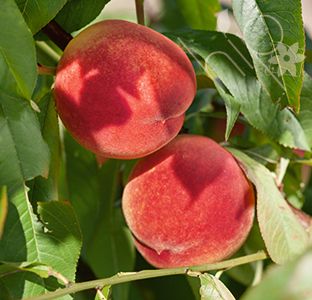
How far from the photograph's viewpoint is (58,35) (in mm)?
895

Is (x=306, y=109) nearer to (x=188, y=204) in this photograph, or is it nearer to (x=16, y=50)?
(x=188, y=204)

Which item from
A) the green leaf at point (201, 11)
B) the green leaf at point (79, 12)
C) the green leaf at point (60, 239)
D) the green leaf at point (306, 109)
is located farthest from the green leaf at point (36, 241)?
the green leaf at point (201, 11)

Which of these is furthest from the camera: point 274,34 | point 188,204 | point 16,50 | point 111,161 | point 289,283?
point 111,161

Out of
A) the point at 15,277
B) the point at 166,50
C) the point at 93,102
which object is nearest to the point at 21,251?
the point at 15,277

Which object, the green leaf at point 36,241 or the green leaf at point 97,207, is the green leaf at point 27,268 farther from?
the green leaf at point 97,207

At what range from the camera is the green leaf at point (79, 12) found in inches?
34.7

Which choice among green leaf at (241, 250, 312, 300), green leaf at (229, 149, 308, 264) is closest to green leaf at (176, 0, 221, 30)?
green leaf at (229, 149, 308, 264)

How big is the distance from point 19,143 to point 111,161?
416mm

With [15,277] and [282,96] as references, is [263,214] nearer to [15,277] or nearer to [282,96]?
[282,96]

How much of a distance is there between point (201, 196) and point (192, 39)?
222 millimetres

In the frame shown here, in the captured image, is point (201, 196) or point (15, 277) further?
point (201, 196)

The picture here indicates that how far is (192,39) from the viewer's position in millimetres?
963

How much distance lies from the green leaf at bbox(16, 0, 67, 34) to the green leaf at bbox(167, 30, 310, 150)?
235mm

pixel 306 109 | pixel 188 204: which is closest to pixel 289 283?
pixel 188 204
